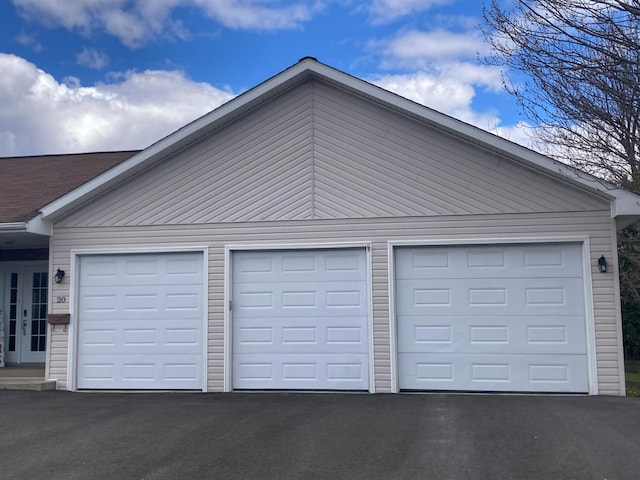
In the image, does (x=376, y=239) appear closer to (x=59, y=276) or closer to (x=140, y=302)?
(x=140, y=302)

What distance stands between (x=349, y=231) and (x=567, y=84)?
383 centimetres

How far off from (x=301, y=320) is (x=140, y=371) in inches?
113

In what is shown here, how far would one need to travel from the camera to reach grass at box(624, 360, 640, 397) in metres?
9.40

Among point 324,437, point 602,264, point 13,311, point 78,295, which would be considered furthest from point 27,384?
point 602,264

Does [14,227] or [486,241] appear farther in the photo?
[14,227]

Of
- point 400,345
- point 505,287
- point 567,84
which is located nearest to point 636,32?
point 567,84

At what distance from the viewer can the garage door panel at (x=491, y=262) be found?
9406mm

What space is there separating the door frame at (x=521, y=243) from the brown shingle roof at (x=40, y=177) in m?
6.06

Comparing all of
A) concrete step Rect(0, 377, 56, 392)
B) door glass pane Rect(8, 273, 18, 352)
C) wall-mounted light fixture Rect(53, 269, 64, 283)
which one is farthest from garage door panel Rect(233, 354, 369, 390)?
door glass pane Rect(8, 273, 18, 352)

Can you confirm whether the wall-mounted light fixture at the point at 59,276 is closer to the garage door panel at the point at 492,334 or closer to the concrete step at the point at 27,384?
the concrete step at the point at 27,384

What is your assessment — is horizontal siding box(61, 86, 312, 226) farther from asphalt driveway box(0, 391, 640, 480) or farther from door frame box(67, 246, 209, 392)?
asphalt driveway box(0, 391, 640, 480)

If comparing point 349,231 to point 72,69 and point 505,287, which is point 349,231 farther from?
point 72,69

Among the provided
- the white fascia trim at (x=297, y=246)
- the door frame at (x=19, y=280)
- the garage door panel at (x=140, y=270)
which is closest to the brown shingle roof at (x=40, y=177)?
the garage door panel at (x=140, y=270)

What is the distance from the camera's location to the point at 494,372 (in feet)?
30.9
